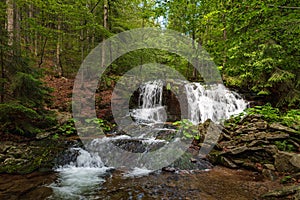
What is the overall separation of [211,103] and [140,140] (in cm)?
540

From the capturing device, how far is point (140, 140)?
22.2 ft

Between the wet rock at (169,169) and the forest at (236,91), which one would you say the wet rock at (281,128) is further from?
the wet rock at (169,169)

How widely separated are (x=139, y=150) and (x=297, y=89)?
8.87 m

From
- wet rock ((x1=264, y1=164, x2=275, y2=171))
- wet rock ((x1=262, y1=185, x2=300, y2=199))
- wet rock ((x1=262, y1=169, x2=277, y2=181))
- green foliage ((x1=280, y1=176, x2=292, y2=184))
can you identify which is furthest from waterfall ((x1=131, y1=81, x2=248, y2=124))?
wet rock ((x1=262, y1=185, x2=300, y2=199))

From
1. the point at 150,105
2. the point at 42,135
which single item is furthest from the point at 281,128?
the point at 42,135

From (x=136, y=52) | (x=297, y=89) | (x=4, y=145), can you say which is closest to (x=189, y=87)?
(x=136, y=52)

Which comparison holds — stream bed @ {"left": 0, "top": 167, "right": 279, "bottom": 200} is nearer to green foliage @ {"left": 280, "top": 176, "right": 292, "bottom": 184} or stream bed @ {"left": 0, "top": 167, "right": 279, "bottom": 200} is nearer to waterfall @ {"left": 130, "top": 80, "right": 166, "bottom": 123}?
green foliage @ {"left": 280, "top": 176, "right": 292, "bottom": 184}

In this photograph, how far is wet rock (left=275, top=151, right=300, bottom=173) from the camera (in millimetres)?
4259

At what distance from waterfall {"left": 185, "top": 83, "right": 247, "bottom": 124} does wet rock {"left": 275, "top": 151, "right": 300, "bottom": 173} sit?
17.1ft

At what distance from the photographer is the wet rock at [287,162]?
4259 mm

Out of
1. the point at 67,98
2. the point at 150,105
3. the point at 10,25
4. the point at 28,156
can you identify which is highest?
the point at 10,25

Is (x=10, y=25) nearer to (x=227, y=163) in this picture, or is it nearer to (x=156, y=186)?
(x=156, y=186)

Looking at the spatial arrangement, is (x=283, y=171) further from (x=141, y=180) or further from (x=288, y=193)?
(x=141, y=180)

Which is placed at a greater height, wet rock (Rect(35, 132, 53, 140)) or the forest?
the forest
